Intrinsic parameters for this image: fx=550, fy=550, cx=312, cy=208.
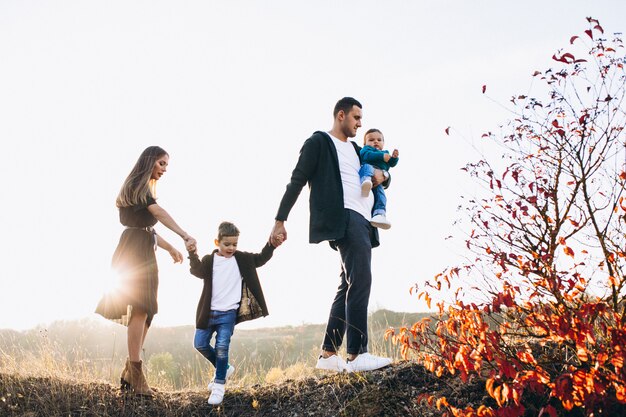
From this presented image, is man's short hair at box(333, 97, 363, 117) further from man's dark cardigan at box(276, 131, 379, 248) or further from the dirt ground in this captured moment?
the dirt ground

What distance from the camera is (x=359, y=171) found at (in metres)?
4.95

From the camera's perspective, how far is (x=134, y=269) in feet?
16.5

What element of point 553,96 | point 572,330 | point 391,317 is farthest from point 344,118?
point 391,317

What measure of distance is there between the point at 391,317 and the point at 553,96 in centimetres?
1271

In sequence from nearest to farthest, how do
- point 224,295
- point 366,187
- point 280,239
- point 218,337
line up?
point 366,187, point 280,239, point 218,337, point 224,295

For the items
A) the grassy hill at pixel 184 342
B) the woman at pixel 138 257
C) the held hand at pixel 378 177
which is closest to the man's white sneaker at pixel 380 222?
the held hand at pixel 378 177

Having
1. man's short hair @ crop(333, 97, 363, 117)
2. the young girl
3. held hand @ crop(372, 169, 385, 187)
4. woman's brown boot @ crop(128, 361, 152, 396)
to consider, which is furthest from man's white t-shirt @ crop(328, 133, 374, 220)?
woman's brown boot @ crop(128, 361, 152, 396)

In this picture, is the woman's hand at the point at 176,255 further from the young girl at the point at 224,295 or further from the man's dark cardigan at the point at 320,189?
the man's dark cardigan at the point at 320,189

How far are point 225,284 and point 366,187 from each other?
160 centimetres

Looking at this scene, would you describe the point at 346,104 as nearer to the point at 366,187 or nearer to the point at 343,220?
the point at 366,187

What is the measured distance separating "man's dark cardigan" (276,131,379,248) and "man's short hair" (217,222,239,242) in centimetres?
52

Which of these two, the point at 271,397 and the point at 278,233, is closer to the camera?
the point at 278,233

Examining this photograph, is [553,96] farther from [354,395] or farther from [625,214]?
[354,395]

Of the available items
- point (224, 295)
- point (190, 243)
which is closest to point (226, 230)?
point (190, 243)
